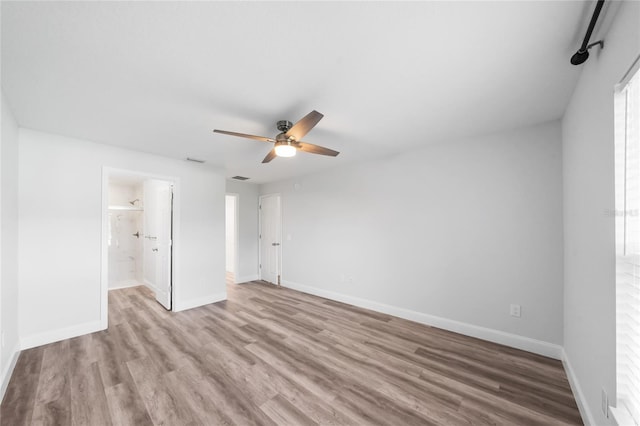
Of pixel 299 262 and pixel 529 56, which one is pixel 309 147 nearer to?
pixel 529 56

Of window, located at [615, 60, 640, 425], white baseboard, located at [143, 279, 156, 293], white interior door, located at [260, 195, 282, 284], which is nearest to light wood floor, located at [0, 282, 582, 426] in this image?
window, located at [615, 60, 640, 425]

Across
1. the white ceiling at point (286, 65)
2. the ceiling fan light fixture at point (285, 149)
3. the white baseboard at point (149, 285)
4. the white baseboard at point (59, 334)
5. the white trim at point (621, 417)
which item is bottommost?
the white baseboard at point (149, 285)

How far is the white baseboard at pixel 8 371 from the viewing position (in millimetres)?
1934

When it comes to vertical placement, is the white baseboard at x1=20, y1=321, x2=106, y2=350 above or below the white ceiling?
below

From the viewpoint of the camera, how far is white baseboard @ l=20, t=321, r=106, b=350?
2.65 m

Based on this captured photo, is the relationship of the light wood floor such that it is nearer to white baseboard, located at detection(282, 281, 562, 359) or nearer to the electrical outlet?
white baseboard, located at detection(282, 281, 562, 359)

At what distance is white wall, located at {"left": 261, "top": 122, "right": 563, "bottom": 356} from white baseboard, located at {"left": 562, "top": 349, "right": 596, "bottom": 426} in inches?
10.9

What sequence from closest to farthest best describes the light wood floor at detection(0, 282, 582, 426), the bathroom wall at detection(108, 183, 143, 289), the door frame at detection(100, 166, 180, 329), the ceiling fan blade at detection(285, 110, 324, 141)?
the light wood floor at detection(0, 282, 582, 426), the ceiling fan blade at detection(285, 110, 324, 141), the door frame at detection(100, 166, 180, 329), the bathroom wall at detection(108, 183, 143, 289)

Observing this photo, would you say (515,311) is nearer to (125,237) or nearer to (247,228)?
(247,228)

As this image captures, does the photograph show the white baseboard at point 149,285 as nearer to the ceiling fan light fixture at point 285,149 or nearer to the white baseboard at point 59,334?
the white baseboard at point 59,334

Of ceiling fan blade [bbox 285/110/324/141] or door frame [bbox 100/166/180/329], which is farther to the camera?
door frame [bbox 100/166/180/329]

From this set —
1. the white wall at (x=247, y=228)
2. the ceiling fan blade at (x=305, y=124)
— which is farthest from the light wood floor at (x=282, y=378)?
the white wall at (x=247, y=228)

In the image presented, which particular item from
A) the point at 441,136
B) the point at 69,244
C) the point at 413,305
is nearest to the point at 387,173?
the point at 441,136

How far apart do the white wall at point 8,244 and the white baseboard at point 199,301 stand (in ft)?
5.35
